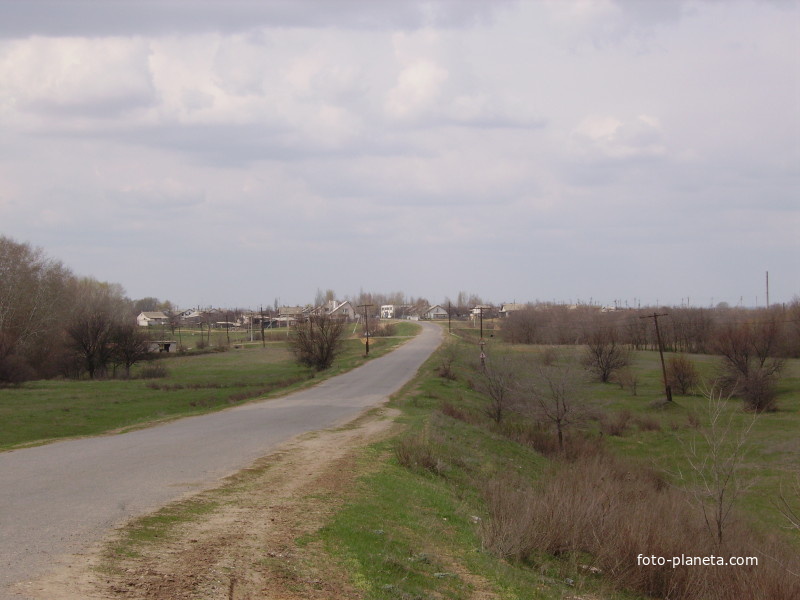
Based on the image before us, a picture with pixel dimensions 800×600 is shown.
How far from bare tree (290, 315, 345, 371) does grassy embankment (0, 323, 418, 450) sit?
123 cm

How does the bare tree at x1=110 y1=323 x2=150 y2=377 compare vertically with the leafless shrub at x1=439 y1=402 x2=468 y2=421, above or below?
above

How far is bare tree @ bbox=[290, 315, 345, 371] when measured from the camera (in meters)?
55.6

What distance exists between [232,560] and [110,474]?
565 centimetres

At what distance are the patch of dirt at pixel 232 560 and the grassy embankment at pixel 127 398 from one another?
30.4ft

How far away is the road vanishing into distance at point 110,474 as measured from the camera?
7375mm

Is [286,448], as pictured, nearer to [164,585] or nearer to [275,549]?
[275,549]

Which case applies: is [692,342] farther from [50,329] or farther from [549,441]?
[50,329]

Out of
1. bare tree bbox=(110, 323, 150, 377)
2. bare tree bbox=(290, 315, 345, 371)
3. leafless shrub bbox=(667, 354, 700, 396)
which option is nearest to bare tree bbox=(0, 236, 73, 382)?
bare tree bbox=(110, 323, 150, 377)

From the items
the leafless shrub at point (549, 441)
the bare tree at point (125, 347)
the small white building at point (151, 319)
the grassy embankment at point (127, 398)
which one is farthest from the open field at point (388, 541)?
the small white building at point (151, 319)

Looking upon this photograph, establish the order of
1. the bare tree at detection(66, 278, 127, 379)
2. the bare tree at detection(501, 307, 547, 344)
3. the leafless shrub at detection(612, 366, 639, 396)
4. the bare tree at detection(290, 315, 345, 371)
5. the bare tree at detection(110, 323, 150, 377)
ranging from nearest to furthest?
the bare tree at detection(290, 315, 345, 371), the leafless shrub at detection(612, 366, 639, 396), the bare tree at detection(66, 278, 127, 379), the bare tree at detection(110, 323, 150, 377), the bare tree at detection(501, 307, 547, 344)

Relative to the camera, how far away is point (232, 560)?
7301 mm

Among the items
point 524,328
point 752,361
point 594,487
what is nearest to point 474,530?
point 594,487

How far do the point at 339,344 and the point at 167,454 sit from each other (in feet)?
141

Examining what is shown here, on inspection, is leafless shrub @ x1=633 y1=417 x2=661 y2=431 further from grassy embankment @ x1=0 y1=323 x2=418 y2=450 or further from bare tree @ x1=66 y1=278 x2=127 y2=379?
bare tree @ x1=66 y1=278 x2=127 y2=379
